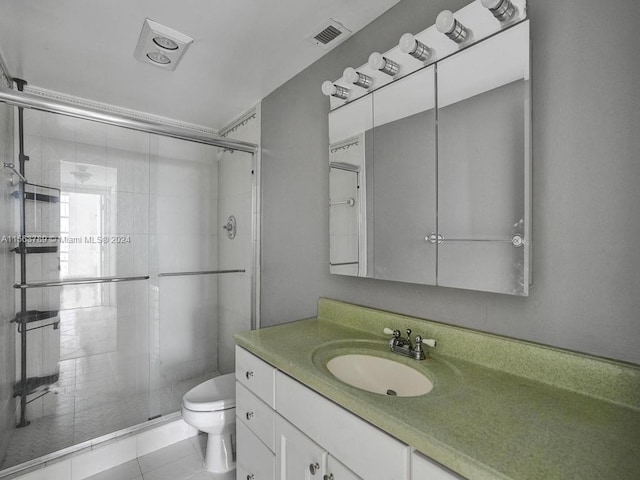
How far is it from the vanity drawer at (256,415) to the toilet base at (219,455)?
574mm

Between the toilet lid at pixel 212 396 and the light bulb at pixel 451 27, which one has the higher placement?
the light bulb at pixel 451 27

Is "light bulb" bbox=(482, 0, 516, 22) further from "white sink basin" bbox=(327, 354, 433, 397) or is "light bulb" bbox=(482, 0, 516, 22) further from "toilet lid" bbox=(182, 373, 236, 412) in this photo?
"toilet lid" bbox=(182, 373, 236, 412)

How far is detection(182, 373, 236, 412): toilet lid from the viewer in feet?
5.52

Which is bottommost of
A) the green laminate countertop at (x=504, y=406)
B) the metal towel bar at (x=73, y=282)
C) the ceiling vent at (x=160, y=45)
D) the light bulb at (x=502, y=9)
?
the green laminate countertop at (x=504, y=406)

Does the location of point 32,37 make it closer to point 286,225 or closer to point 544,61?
point 286,225

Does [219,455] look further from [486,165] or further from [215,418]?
[486,165]

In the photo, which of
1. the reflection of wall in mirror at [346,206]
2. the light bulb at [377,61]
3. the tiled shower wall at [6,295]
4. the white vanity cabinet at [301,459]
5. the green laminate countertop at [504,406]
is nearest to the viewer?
the green laminate countertop at [504,406]

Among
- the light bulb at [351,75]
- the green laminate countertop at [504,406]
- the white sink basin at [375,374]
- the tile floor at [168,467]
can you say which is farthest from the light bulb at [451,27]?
the tile floor at [168,467]

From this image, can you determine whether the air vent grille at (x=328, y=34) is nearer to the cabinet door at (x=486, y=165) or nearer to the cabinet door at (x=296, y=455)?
the cabinet door at (x=486, y=165)

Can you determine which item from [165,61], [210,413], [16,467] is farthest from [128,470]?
[165,61]

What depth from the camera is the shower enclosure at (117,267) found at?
180 cm

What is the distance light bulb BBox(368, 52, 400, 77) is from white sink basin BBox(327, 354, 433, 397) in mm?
1145

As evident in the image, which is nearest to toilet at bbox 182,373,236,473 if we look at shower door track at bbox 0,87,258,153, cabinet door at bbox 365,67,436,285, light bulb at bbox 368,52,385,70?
cabinet door at bbox 365,67,436,285

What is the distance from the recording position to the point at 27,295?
1.82 m
